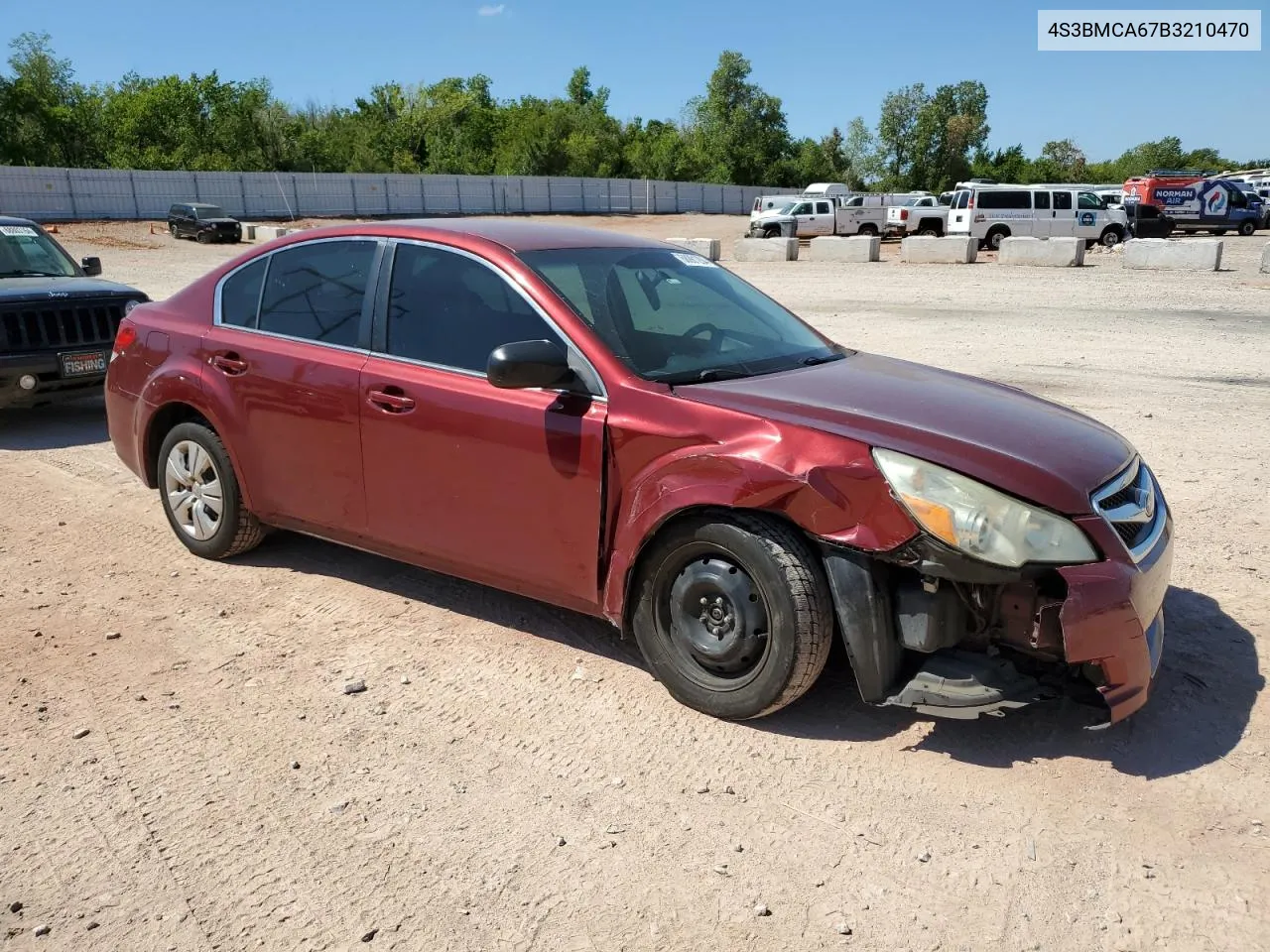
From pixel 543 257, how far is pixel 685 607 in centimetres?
156

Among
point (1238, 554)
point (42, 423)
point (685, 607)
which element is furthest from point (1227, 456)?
point (42, 423)

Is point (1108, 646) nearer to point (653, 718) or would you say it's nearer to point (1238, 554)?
point (653, 718)

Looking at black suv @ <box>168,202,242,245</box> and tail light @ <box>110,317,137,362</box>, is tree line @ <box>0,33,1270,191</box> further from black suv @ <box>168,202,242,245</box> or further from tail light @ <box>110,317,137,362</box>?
tail light @ <box>110,317,137,362</box>

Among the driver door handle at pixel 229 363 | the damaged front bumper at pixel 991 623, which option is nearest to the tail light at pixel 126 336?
the driver door handle at pixel 229 363

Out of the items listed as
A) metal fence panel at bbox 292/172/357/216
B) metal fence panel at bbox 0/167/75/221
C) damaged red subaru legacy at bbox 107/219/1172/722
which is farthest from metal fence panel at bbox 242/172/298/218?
damaged red subaru legacy at bbox 107/219/1172/722

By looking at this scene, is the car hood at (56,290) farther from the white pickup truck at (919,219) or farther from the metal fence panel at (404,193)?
the metal fence panel at (404,193)

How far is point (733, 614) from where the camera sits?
3465 mm

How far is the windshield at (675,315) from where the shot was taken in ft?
12.9

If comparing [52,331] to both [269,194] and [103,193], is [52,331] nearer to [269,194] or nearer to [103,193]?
[103,193]

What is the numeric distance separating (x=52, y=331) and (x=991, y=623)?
781cm

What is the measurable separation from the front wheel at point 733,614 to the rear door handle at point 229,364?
231 centimetres

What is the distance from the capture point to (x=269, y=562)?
529cm

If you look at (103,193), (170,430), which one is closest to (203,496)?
(170,430)

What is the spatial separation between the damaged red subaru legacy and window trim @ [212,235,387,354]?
1 centimetres
